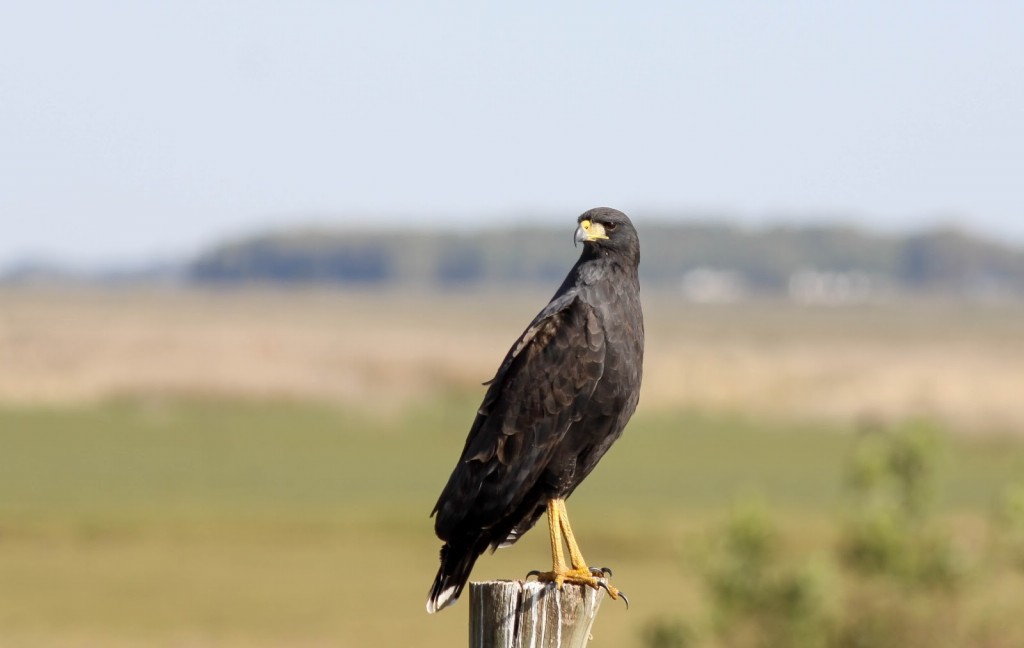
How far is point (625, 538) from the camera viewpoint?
2795 centimetres

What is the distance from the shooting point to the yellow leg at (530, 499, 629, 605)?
6570 millimetres

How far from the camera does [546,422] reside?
702 cm

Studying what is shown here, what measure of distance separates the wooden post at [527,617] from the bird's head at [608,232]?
2.02m

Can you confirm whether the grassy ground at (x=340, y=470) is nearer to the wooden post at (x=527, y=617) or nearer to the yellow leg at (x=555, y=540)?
the yellow leg at (x=555, y=540)

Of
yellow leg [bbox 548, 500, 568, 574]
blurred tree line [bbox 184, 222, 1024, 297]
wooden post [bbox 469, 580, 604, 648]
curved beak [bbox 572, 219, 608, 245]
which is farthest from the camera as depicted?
blurred tree line [bbox 184, 222, 1024, 297]

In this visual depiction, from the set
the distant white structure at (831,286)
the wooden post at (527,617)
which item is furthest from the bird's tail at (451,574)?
the distant white structure at (831,286)

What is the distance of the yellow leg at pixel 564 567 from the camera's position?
6.57 meters

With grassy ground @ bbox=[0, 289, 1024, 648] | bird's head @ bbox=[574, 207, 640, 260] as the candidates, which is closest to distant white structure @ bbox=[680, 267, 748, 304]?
grassy ground @ bbox=[0, 289, 1024, 648]

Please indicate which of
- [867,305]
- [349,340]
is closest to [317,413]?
[349,340]

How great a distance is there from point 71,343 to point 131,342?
9.80ft

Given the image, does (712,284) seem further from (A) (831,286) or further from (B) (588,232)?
(B) (588,232)

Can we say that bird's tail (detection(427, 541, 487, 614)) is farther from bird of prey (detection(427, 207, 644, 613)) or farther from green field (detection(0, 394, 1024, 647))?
green field (detection(0, 394, 1024, 647))

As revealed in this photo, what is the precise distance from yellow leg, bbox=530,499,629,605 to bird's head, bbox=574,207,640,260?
115 centimetres

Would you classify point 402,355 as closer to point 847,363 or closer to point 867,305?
point 847,363
